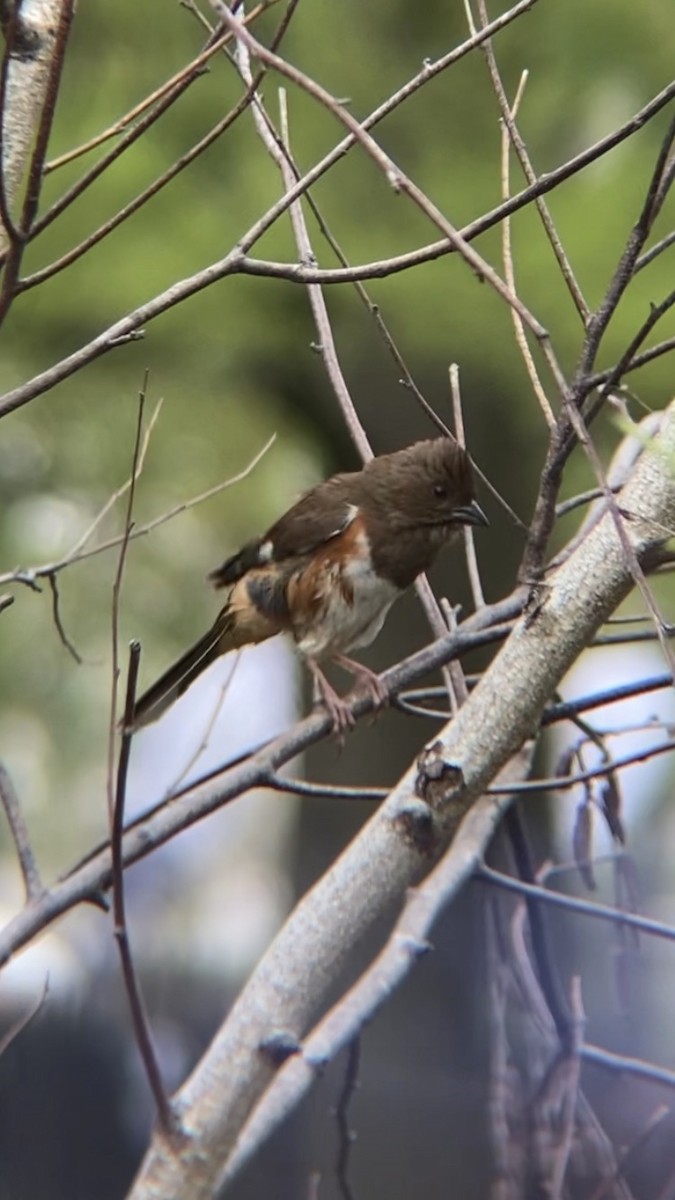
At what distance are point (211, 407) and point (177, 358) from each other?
437 millimetres

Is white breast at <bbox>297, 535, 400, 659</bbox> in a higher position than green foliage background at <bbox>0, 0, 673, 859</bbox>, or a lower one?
lower

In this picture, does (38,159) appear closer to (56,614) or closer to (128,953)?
(128,953)

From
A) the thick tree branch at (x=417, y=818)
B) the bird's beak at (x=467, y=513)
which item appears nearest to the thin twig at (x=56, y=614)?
the thick tree branch at (x=417, y=818)

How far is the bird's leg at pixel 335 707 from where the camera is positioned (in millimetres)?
1659

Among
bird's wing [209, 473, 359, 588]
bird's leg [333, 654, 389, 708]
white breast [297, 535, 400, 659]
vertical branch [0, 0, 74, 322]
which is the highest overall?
vertical branch [0, 0, 74, 322]

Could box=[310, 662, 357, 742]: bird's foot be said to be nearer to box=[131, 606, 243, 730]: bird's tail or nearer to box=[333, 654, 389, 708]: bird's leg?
box=[333, 654, 389, 708]: bird's leg

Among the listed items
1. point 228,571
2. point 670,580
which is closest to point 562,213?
point 670,580

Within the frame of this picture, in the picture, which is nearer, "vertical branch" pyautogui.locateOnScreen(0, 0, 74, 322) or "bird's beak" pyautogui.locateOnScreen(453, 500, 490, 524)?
"vertical branch" pyautogui.locateOnScreen(0, 0, 74, 322)

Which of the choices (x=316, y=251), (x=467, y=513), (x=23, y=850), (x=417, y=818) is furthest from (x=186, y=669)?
(x=316, y=251)

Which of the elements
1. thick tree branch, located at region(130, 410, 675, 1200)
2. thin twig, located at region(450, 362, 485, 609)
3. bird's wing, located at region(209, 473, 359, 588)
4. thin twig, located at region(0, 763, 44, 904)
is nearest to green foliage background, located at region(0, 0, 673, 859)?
bird's wing, located at region(209, 473, 359, 588)

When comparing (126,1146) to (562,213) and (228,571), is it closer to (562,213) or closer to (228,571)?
(228,571)

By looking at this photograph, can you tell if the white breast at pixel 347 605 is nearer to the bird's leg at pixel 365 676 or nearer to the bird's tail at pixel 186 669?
the bird's leg at pixel 365 676

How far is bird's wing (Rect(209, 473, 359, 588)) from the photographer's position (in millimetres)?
2584

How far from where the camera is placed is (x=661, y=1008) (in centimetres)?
261
